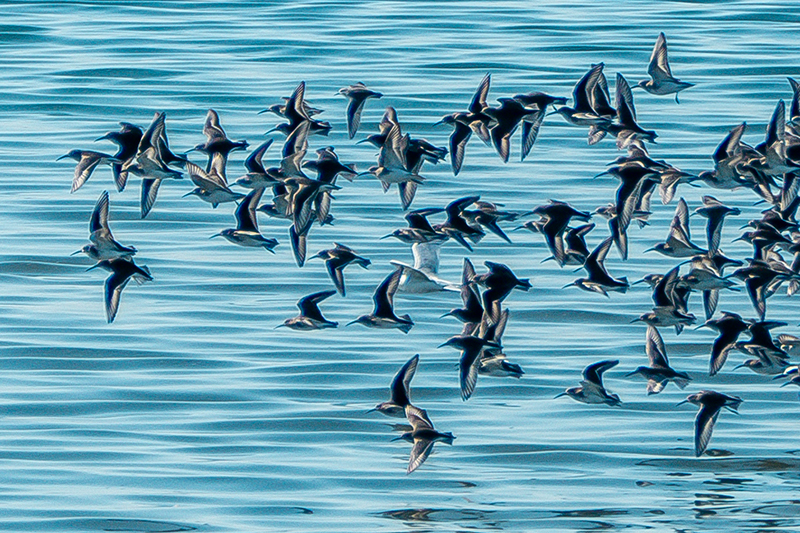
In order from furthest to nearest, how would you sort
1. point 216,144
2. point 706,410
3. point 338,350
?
1. point 338,350
2. point 216,144
3. point 706,410

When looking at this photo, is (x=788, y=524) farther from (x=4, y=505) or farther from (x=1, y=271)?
(x=1, y=271)

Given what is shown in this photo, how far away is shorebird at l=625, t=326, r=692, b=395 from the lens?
14.5m

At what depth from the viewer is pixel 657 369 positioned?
14594mm

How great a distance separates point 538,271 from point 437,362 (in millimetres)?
3978

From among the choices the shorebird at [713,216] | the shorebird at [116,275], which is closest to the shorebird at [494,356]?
the shorebird at [713,216]

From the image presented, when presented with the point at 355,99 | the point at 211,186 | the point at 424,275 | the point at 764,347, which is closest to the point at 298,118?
the point at 355,99

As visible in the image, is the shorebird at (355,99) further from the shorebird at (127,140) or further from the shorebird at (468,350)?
the shorebird at (468,350)

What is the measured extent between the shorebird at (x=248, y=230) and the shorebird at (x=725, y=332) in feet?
12.7

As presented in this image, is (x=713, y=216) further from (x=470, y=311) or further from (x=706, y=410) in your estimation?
(x=470, y=311)

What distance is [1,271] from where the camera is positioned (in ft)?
78.4

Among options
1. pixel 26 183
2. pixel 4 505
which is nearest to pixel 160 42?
pixel 26 183

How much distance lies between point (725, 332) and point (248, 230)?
14.0 feet

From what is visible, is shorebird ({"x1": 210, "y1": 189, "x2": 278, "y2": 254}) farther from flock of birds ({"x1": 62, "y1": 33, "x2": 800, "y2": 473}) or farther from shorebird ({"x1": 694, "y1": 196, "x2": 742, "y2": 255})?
shorebird ({"x1": 694, "y1": 196, "x2": 742, "y2": 255})

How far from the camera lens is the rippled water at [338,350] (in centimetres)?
1585
